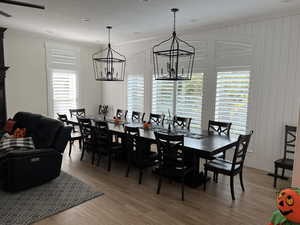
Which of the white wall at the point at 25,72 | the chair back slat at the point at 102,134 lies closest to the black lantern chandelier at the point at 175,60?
the chair back slat at the point at 102,134

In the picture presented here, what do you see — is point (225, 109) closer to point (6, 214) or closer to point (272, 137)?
point (272, 137)

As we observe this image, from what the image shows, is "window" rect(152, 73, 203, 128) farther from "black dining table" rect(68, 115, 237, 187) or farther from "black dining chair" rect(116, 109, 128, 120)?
"black dining table" rect(68, 115, 237, 187)

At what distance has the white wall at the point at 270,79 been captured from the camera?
394 centimetres

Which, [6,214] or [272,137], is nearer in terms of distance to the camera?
[6,214]

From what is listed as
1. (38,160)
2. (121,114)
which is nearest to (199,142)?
(38,160)

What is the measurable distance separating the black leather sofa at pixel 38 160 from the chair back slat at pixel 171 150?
1.67m

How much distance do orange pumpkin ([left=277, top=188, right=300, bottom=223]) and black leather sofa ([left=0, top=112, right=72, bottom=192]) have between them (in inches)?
126

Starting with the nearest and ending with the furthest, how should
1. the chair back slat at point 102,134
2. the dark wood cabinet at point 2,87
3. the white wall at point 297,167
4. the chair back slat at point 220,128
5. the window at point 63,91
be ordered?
the white wall at point 297,167, the chair back slat at point 220,128, the chair back slat at point 102,134, the dark wood cabinet at point 2,87, the window at point 63,91

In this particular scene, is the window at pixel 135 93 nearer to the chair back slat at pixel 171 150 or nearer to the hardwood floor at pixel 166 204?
the hardwood floor at pixel 166 204

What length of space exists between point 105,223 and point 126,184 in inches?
42.9

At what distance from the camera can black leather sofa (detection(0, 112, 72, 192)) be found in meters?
3.15

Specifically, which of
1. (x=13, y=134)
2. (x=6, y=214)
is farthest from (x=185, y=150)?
(x=13, y=134)

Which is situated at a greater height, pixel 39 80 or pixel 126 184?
pixel 39 80

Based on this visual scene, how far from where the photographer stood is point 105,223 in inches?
103
